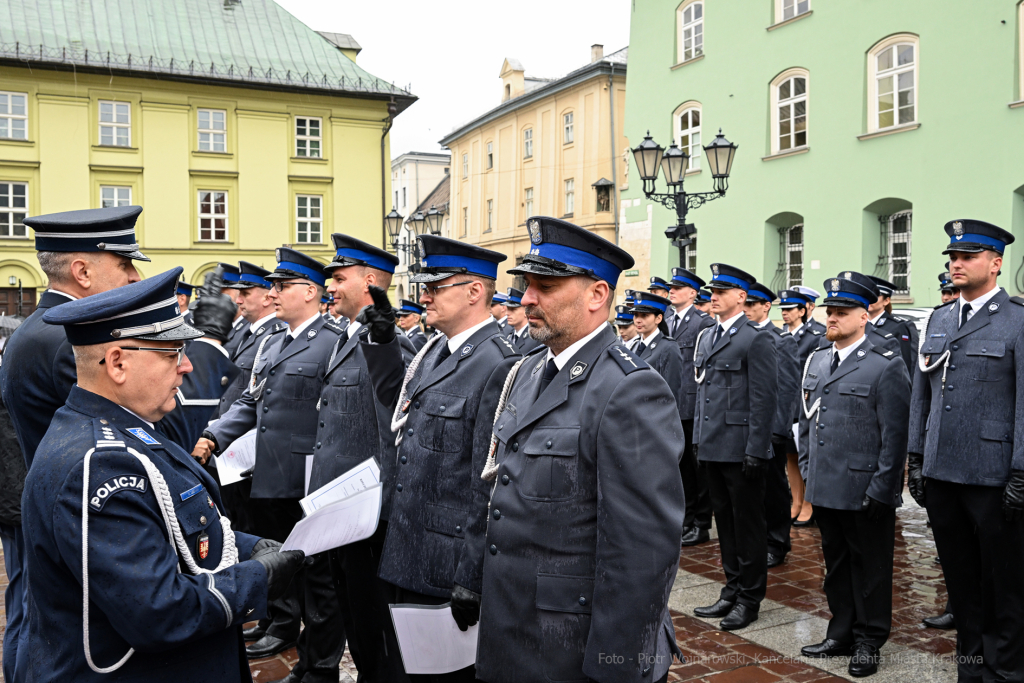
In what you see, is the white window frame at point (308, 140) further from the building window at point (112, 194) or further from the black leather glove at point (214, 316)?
the black leather glove at point (214, 316)

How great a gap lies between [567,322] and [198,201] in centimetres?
3330

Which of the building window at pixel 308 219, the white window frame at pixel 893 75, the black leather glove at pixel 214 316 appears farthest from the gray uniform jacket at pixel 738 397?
the building window at pixel 308 219

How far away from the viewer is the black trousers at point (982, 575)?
4.52m

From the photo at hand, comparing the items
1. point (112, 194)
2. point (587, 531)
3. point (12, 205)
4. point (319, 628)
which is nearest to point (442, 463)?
point (587, 531)

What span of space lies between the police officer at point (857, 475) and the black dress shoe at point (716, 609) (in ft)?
2.68

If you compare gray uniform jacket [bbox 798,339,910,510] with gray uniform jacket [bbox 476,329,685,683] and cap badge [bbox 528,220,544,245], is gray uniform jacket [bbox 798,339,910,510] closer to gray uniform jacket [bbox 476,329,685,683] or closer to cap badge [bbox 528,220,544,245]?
gray uniform jacket [bbox 476,329,685,683]

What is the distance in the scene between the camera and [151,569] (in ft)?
7.07

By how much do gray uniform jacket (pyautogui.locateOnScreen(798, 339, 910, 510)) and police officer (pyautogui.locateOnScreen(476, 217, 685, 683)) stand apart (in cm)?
271

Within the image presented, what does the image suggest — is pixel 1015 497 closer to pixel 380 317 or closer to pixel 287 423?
pixel 380 317

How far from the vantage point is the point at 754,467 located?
5.97m

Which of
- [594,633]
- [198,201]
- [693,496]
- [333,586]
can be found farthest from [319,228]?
[594,633]

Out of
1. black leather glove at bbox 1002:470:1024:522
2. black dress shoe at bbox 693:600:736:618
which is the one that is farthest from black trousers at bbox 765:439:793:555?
black leather glove at bbox 1002:470:1024:522

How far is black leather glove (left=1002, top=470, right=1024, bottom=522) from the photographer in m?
4.33

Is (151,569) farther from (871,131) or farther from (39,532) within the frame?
(871,131)
